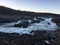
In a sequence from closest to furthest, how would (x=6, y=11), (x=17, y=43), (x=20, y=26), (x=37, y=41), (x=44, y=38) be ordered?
(x=17, y=43)
(x=37, y=41)
(x=44, y=38)
(x=20, y=26)
(x=6, y=11)

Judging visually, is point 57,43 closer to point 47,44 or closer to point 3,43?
point 47,44

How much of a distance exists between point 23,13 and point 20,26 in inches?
647

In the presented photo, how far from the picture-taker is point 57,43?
12.0 metres

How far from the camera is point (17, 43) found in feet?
36.0

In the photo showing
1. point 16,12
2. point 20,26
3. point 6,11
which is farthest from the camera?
point 16,12

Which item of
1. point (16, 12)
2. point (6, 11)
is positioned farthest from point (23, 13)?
point (6, 11)

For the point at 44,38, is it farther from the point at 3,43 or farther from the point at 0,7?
the point at 0,7

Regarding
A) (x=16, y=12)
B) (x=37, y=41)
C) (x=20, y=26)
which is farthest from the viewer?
(x=16, y=12)

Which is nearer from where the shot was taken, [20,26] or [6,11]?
[20,26]

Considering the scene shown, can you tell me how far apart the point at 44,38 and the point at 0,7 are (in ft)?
73.5

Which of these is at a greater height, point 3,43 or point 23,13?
point 3,43

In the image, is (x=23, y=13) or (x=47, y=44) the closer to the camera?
(x=47, y=44)

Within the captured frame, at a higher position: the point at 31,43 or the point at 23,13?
the point at 31,43

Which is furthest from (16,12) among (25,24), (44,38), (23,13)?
(44,38)
